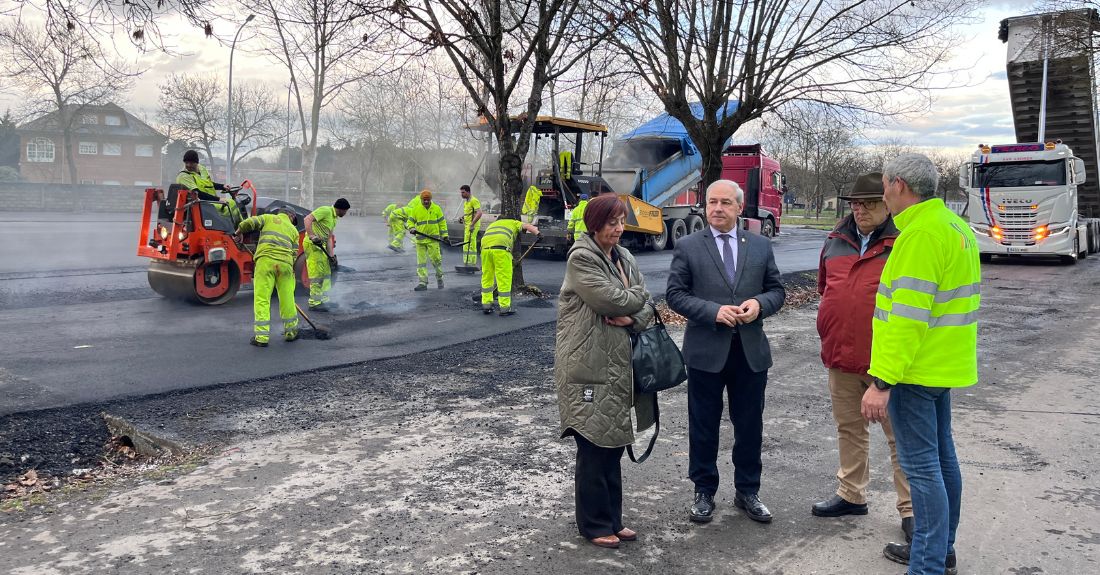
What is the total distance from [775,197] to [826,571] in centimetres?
2479

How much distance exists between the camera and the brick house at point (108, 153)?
58.1m

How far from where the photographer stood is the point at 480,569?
Result: 11.2 feet

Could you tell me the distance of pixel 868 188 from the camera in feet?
13.2

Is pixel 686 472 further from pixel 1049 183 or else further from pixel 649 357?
pixel 1049 183

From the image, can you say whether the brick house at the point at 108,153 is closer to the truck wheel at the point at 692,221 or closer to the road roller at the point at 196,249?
the truck wheel at the point at 692,221

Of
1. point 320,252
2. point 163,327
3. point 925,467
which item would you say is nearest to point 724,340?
point 925,467


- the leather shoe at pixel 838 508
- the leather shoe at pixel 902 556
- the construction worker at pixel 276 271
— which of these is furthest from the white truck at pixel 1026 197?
the leather shoe at pixel 902 556

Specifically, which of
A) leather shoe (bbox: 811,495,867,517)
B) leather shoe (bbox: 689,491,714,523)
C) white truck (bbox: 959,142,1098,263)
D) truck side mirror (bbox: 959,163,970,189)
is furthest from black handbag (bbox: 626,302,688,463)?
truck side mirror (bbox: 959,163,970,189)

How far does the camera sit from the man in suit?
4027mm

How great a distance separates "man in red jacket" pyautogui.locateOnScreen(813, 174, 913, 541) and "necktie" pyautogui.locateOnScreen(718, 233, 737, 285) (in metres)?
0.48

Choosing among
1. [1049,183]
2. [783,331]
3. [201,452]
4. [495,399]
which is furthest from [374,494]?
[1049,183]

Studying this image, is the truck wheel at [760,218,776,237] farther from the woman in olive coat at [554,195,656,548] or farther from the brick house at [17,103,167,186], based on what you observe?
the brick house at [17,103,167,186]

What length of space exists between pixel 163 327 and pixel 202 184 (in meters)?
2.52

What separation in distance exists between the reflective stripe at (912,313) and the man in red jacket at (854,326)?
74 centimetres
